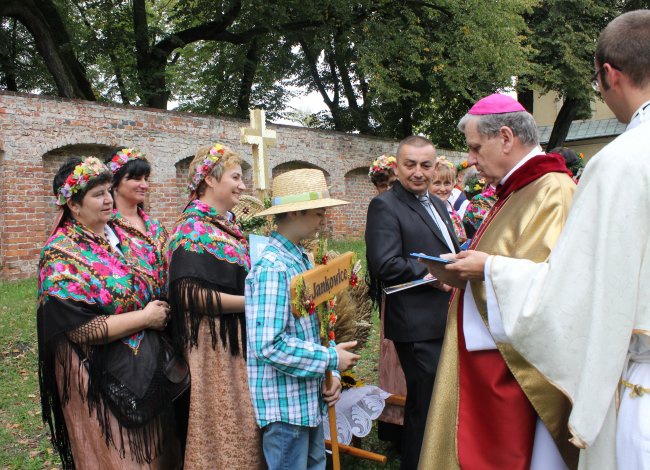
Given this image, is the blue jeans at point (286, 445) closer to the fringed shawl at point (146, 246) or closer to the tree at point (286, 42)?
the fringed shawl at point (146, 246)

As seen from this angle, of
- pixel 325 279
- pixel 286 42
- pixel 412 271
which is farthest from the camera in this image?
pixel 286 42

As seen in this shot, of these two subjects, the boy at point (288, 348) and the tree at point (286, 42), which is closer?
the boy at point (288, 348)

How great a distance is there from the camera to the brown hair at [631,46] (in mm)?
1731

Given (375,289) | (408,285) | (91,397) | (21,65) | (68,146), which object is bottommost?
(91,397)

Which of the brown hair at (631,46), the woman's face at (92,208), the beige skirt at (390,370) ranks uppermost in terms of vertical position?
the brown hair at (631,46)

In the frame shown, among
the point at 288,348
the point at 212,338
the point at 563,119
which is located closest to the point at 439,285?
the point at 288,348

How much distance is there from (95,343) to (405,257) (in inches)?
69.2

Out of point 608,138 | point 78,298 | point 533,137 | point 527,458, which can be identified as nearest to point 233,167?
point 78,298

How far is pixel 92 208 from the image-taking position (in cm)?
296

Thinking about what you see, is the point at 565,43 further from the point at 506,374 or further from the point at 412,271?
the point at 506,374

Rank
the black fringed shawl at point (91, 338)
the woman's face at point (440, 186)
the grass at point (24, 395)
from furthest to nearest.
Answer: the woman's face at point (440, 186)
the grass at point (24, 395)
the black fringed shawl at point (91, 338)

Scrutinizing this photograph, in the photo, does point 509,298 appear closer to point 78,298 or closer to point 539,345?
point 539,345

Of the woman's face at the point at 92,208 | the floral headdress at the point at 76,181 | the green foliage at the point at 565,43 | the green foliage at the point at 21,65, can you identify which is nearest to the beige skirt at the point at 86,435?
the woman's face at the point at 92,208

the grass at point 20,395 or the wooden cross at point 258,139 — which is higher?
the wooden cross at point 258,139
